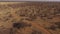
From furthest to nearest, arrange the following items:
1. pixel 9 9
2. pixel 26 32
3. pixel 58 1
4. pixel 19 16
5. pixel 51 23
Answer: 1. pixel 58 1
2. pixel 9 9
3. pixel 19 16
4. pixel 51 23
5. pixel 26 32

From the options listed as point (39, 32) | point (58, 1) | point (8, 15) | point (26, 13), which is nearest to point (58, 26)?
point (39, 32)

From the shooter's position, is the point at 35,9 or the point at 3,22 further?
the point at 35,9

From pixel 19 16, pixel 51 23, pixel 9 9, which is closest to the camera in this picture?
pixel 51 23

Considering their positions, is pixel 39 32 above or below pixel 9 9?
below

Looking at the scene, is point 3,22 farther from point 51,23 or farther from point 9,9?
point 51,23

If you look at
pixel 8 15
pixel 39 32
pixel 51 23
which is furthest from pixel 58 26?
pixel 8 15

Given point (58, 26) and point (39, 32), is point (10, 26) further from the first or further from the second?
point (58, 26)
